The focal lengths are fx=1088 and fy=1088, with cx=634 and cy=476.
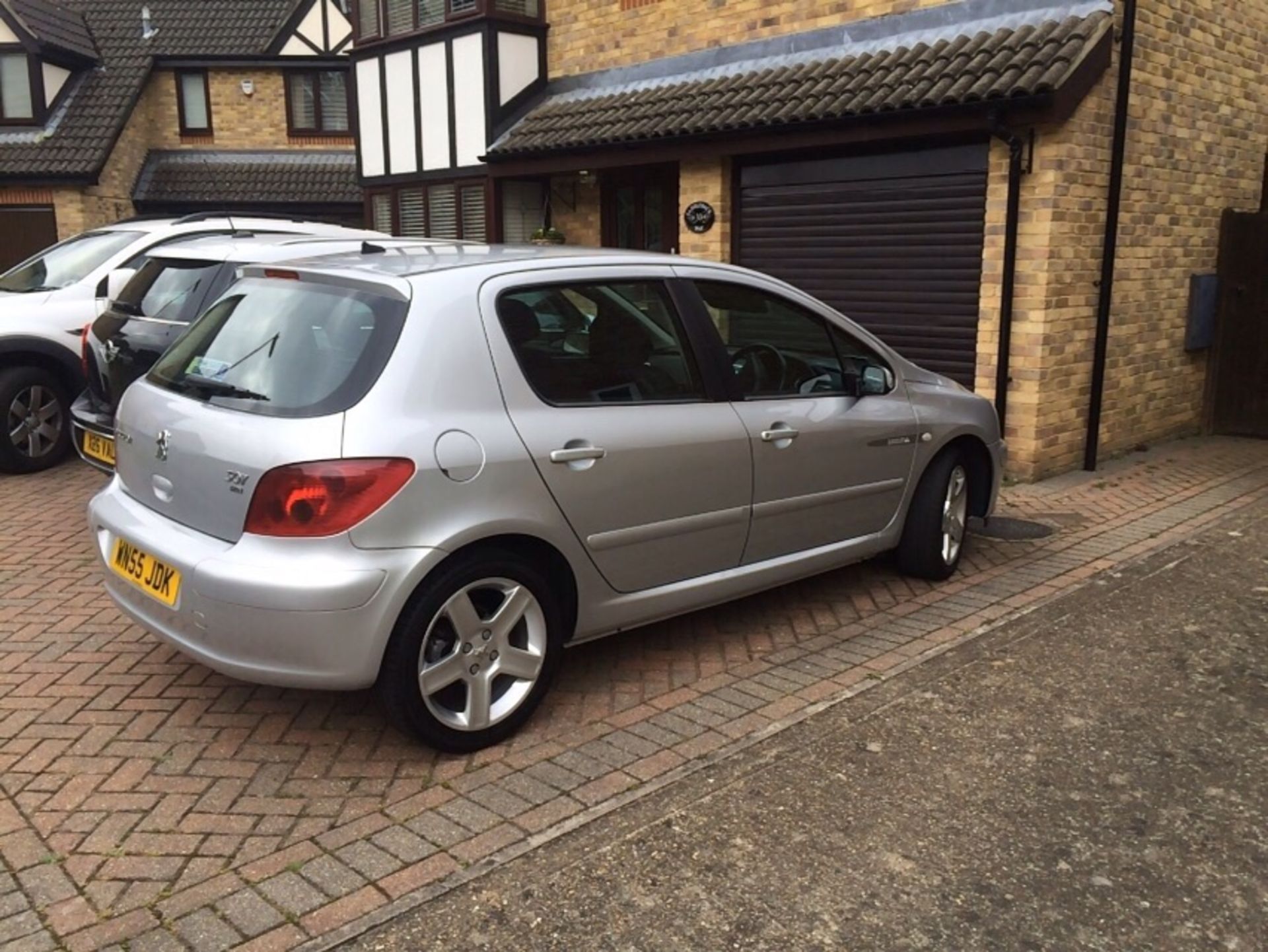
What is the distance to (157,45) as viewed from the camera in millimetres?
22375

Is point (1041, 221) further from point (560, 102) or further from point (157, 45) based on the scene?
point (157, 45)

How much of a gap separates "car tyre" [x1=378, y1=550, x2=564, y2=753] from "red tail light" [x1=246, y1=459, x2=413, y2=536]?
340 millimetres

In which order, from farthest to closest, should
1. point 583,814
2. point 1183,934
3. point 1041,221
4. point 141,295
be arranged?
point 1041,221 → point 141,295 → point 583,814 → point 1183,934

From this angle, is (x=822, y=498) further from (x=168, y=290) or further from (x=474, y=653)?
(x=168, y=290)

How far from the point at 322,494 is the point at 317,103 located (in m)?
21.4

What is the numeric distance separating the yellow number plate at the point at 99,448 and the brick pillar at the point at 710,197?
5.45 meters

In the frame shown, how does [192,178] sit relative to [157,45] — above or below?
below

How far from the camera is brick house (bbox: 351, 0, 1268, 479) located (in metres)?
7.69

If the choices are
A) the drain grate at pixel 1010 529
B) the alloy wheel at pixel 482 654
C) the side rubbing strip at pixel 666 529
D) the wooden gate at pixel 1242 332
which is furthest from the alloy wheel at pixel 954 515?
the wooden gate at pixel 1242 332

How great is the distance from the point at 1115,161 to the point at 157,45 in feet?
67.9

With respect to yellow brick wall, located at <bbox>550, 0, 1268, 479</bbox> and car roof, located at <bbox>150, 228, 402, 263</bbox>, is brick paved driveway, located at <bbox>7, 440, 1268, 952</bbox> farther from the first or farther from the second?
yellow brick wall, located at <bbox>550, 0, 1268, 479</bbox>

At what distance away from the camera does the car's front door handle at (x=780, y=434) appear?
14.9 feet

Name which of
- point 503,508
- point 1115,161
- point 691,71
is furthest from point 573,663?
point 691,71

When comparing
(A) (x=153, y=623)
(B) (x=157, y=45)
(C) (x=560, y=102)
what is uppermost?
(B) (x=157, y=45)
